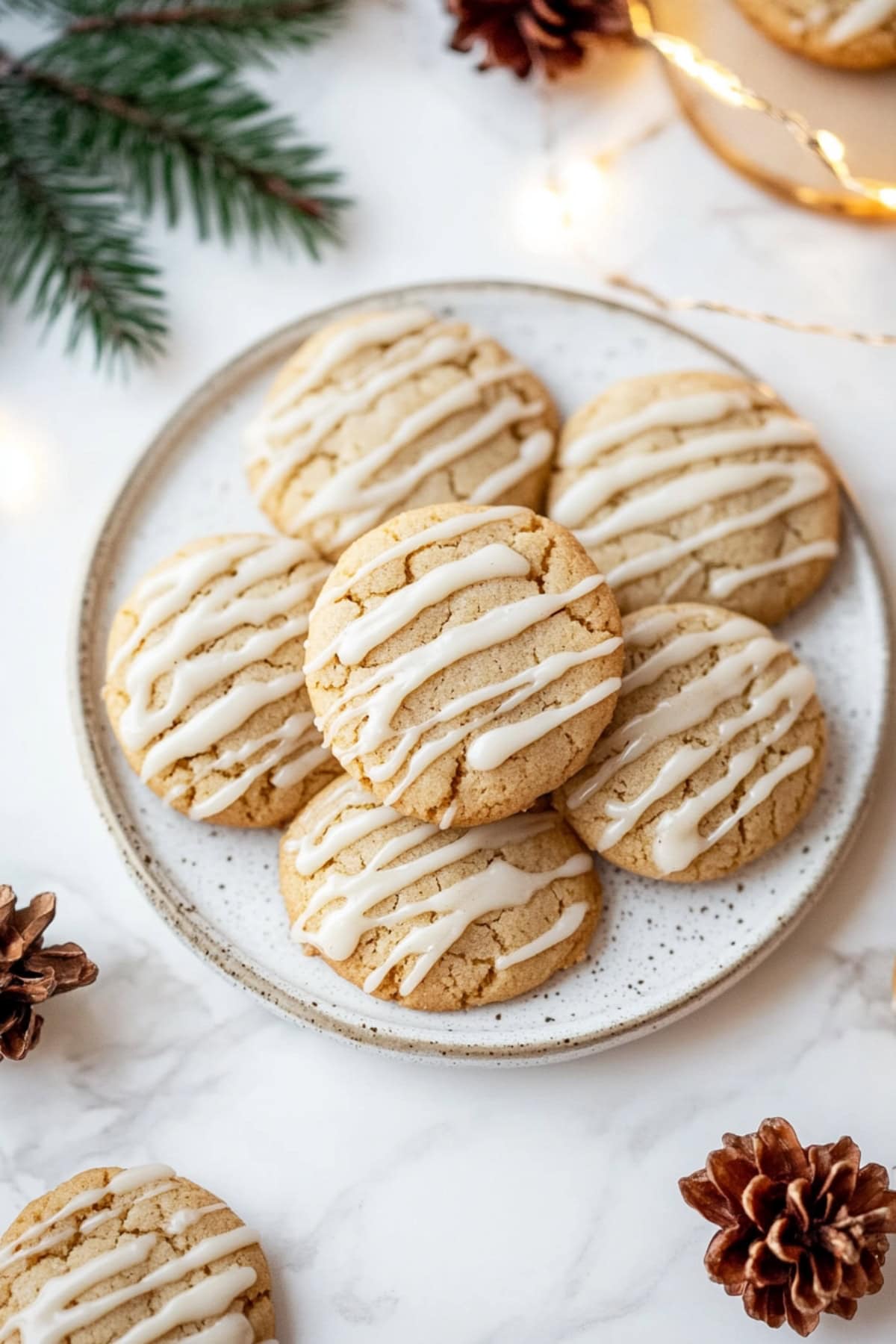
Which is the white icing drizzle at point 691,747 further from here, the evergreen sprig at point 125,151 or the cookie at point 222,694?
the evergreen sprig at point 125,151

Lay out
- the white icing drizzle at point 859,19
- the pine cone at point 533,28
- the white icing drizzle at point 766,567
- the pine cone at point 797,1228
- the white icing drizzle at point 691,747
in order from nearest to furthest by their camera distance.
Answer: the pine cone at point 797,1228
the white icing drizzle at point 691,747
the white icing drizzle at point 766,567
the white icing drizzle at point 859,19
the pine cone at point 533,28

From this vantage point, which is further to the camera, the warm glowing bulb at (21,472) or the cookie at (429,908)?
the warm glowing bulb at (21,472)

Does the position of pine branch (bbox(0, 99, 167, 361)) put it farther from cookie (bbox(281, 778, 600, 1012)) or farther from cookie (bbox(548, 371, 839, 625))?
cookie (bbox(281, 778, 600, 1012))

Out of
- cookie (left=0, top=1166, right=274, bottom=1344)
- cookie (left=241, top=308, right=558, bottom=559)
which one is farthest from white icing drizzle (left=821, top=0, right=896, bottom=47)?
cookie (left=0, top=1166, right=274, bottom=1344)

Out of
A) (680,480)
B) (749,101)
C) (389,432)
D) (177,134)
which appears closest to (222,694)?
(389,432)

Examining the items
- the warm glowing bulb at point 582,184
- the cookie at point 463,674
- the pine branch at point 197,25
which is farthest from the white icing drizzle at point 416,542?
the pine branch at point 197,25

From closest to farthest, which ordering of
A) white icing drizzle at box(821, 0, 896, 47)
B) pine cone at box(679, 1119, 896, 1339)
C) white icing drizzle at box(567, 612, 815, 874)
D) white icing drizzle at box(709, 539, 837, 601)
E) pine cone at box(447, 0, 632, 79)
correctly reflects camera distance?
pine cone at box(679, 1119, 896, 1339) < white icing drizzle at box(567, 612, 815, 874) < white icing drizzle at box(709, 539, 837, 601) < white icing drizzle at box(821, 0, 896, 47) < pine cone at box(447, 0, 632, 79)
